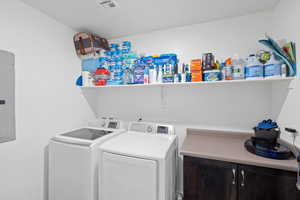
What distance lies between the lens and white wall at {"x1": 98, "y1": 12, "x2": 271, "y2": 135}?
163 cm

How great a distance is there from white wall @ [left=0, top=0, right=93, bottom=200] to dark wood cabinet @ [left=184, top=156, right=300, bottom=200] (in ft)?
5.58

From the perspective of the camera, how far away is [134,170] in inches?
46.9

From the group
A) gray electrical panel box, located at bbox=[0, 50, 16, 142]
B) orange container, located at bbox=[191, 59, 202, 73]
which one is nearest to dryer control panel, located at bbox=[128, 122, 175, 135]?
orange container, located at bbox=[191, 59, 202, 73]

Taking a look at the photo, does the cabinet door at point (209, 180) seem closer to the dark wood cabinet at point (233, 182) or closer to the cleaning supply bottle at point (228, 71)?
the dark wood cabinet at point (233, 182)

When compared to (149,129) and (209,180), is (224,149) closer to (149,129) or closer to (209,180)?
(209,180)

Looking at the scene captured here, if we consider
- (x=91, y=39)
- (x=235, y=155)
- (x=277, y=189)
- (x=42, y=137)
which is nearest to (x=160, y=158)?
(x=235, y=155)

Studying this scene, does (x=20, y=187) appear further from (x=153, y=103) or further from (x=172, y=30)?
(x=172, y=30)

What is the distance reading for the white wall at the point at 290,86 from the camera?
3.74 ft

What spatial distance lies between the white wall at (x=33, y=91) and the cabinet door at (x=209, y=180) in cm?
170

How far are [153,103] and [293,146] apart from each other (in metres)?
1.55

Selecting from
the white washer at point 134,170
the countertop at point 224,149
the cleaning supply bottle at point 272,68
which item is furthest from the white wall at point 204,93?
the white washer at point 134,170

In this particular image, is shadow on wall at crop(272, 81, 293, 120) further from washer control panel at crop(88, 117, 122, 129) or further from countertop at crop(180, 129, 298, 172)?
washer control panel at crop(88, 117, 122, 129)

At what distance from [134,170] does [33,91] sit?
56.8 inches

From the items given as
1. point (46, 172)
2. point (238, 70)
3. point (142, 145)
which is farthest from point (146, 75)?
point (46, 172)
